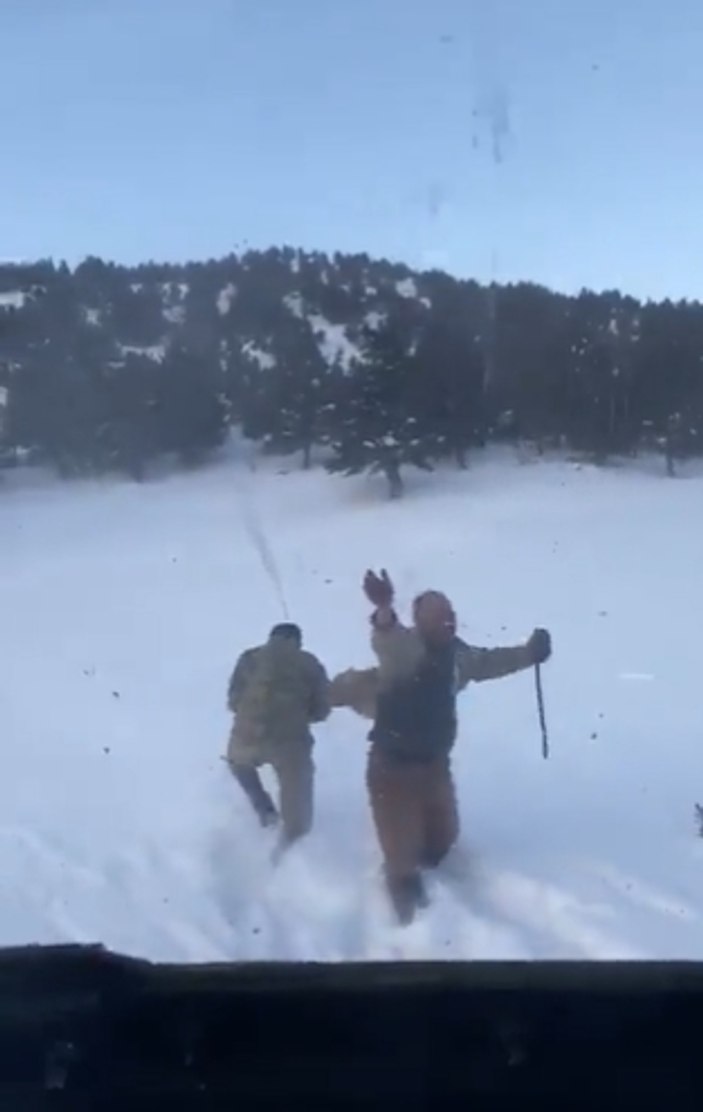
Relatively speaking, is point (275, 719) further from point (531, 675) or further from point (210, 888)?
point (531, 675)

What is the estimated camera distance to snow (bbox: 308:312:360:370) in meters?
23.7

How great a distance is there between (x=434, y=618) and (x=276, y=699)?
3.10 ft

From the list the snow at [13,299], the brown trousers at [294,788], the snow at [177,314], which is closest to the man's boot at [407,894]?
the brown trousers at [294,788]

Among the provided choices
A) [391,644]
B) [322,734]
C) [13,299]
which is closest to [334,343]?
[13,299]

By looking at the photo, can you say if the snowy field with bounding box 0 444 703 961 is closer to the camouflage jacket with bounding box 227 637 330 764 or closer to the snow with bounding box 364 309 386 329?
the camouflage jacket with bounding box 227 637 330 764

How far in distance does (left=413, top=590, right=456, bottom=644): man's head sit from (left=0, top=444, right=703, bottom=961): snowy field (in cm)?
92

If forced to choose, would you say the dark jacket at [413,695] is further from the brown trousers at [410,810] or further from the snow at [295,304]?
the snow at [295,304]

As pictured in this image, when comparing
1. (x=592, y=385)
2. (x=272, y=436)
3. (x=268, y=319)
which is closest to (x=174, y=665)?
(x=268, y=319)

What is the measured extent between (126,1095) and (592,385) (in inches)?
920

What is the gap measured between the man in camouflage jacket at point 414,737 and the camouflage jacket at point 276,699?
470 millimetres

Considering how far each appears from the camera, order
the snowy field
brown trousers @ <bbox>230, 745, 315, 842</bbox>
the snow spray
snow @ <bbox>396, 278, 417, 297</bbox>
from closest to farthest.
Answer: the snowy field
brown trousers @ <bbox>230, 745, 315, 842</bbox>
the snow spray
snow @ <bbox>396, 278, 417, 297</bbox>

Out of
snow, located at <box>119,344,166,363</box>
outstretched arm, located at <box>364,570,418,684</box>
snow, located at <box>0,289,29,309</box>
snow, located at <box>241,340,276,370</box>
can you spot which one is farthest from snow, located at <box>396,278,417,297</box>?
outstretched arm, located at <box>364,570,418,684</box>

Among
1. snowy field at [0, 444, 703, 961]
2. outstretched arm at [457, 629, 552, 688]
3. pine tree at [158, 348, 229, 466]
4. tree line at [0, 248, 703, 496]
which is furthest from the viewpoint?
pine tree at [158, 348, 229, 466]

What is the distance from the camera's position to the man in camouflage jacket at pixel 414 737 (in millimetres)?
6039
